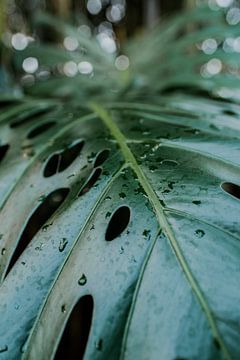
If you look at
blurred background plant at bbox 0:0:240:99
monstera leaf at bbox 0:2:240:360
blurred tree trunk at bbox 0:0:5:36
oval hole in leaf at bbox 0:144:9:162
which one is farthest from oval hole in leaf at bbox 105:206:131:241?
blurred tree trunk at bbox 0:0:5:36

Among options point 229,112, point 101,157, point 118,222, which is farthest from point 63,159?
point 229,112

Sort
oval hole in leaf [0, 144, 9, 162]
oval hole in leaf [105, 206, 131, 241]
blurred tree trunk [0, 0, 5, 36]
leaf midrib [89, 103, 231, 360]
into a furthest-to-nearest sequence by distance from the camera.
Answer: blurred tree trunk [0, 0, 5, 36]
oval hole in leaf [0, 144, 9, 162]
oval hole in leaf [105, 206, 131, 241]
leaf midrib [89, 103, 231, 360]

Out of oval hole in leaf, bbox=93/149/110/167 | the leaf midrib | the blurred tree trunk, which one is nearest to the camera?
the leaf midrib

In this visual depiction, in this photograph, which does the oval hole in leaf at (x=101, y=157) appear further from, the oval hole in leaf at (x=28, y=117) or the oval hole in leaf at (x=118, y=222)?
the oval hole in leaf at (x=28, y=117)

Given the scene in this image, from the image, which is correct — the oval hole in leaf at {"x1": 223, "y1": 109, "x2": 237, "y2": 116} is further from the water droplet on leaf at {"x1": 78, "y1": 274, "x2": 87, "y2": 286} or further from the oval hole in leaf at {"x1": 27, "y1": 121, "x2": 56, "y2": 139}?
the water droplet on leaf at {"x1": 78, "y1": 274, "x2": 87, "y2": 286}

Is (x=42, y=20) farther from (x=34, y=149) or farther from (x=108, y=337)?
(x=108, y=337)

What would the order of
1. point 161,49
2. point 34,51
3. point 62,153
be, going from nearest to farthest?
1. point 62,153
2. point 34,51
3. point 161,49

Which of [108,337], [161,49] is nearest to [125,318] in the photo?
[108,337]
